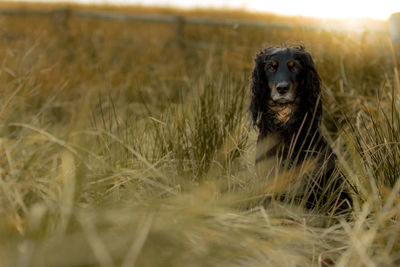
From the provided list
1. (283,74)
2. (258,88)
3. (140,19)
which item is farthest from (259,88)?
(140,19)

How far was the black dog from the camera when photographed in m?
2.16

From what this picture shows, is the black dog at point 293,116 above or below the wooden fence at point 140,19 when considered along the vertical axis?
below

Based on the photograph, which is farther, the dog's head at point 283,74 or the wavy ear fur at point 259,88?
the wavy ear fur at point 259,88

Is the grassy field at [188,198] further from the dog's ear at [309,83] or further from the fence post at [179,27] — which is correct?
the fence post at [179,27]

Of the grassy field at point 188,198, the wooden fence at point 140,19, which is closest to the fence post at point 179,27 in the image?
the wooden fence at point 140,19

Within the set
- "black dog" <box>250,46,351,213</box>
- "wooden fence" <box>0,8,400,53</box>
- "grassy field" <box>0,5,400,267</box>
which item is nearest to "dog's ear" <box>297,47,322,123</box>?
"black dog" <box>250,46,351,213</box>

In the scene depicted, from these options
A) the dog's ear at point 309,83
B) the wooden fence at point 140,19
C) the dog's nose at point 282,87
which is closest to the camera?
the dog's nose at point 282,87

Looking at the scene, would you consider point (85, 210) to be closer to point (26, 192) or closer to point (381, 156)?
point (26, 192)

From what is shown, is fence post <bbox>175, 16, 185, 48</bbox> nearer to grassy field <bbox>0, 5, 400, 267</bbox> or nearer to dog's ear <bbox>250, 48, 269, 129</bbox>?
grassy field <bbox>0, 5, 400, 267</bbox>

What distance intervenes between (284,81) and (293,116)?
185mm

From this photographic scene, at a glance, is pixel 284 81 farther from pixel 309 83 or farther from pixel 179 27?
pixel 179 27

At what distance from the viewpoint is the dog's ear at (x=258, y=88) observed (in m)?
2.38


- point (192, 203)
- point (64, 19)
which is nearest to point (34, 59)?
point (192, 203)

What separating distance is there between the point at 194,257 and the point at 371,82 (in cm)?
283
